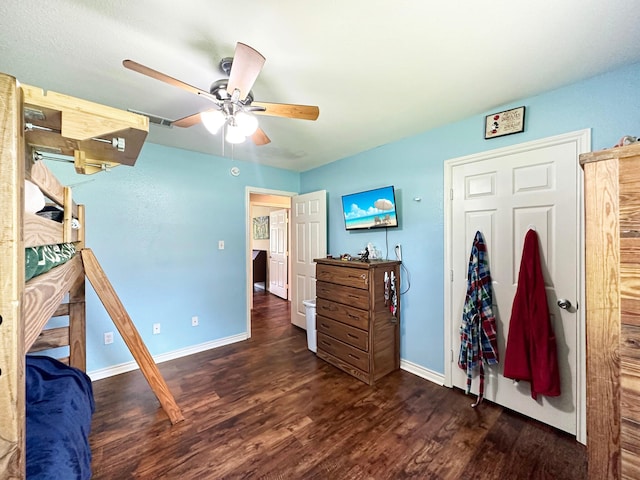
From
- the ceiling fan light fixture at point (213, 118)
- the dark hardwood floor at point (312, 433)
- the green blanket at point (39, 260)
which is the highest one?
the ceiling fan light fixture at point (213, 118)

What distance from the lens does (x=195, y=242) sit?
3086mm

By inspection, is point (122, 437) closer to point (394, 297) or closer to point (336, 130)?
point (394, 297)

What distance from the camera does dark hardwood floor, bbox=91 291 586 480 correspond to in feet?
4.91

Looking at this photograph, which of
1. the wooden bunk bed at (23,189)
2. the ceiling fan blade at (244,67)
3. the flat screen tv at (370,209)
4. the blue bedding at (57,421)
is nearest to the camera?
the wooden bunk bed at (23,189)

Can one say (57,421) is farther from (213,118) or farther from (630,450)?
(630,450)

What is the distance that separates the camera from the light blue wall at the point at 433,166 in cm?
160

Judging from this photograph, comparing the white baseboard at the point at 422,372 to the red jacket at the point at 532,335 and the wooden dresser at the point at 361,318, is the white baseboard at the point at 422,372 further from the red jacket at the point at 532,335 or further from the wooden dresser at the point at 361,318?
the red jacket at the point at 532,335

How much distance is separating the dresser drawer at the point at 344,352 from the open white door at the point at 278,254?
9.43ft

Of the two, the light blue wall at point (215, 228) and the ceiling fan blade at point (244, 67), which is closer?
the ceiling fan blade at point (244, 67)

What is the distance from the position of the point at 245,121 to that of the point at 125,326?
1.59 m

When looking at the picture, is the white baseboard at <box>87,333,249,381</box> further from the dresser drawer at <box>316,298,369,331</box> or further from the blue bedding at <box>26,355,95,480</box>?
the dresser drawer at <box>316,298,369,331</box>

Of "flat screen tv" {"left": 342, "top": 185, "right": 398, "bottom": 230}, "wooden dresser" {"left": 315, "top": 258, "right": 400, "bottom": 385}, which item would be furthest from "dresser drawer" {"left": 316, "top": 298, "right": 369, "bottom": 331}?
"flat screen tv" {"left": 342, "top": 185, "right": 398, "bottom": 230}

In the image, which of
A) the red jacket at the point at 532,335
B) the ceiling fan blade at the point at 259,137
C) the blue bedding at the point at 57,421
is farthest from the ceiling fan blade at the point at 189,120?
the red jacket at the point at 532,335

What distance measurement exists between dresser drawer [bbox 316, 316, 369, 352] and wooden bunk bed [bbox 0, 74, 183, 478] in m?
2.11
